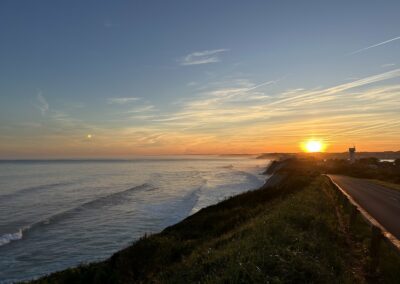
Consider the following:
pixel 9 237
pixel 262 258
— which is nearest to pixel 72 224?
pixel 9 237

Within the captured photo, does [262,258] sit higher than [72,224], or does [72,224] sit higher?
[262,258]

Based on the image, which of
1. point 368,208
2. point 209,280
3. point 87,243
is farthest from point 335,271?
point 87,243

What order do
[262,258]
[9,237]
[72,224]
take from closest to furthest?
[262,258] < [9,237] < [72,224]

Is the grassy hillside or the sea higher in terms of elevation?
the grassy hillside

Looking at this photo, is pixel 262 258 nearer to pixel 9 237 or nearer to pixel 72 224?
pixel 9 237

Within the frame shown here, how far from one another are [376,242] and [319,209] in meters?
7.10

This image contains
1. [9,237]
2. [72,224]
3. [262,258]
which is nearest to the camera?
[262,258]

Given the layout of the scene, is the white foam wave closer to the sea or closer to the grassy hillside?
the sea

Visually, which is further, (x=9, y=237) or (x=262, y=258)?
(x=9, y=237)

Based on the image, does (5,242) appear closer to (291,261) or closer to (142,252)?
(142,252)

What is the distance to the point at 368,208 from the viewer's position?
22953mm

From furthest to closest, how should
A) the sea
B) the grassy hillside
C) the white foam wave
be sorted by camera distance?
the white foam wave → the sea → the grassy hillside

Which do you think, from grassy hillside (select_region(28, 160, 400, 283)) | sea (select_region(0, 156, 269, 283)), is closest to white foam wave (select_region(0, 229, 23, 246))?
sea (select_region(0, 156, 269, 283))

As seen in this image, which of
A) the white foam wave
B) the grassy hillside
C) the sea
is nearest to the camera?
the grassy hillside
